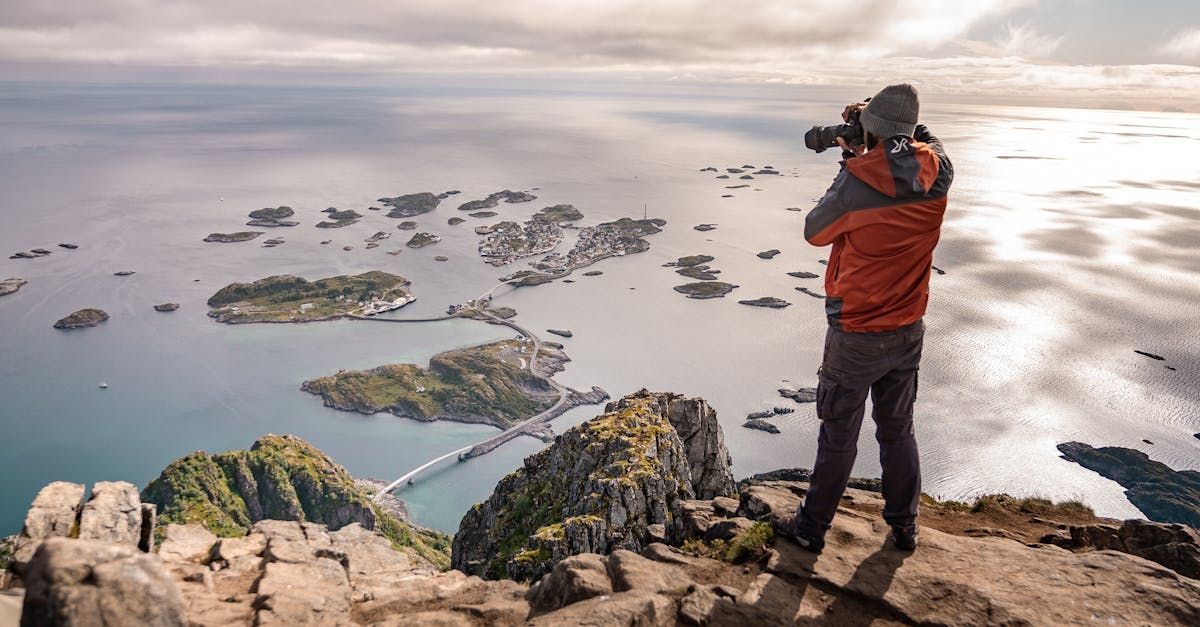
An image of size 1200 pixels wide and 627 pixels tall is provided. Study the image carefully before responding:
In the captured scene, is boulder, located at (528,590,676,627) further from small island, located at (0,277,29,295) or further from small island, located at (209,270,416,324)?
small island, located at (0,277,29,295)

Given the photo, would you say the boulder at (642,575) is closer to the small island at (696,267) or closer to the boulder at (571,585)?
the boulder at (571,585)

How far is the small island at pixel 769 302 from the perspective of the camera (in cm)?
13050

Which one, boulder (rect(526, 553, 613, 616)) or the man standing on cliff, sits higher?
the man standing on cliff

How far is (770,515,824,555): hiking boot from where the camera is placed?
731 cm

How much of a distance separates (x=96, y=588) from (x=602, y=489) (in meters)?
12.4

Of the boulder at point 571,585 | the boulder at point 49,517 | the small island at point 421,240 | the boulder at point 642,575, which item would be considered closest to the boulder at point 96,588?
the boulder at point 49,517

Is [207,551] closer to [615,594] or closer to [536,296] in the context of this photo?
[615,594]

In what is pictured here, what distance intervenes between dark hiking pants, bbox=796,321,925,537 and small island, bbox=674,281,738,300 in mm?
131287

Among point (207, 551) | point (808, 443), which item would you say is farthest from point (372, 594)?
point (808, 443)

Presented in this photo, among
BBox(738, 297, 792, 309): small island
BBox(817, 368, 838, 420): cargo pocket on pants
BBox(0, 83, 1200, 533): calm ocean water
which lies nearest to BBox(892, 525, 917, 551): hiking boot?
BBox(817, 368, 838, 420): cargo pocket on pants

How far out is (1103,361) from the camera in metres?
99.9

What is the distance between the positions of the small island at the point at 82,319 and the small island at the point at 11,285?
1082 inches


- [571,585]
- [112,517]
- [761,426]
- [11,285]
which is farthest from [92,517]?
[11,285]

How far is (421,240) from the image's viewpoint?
182 meters
